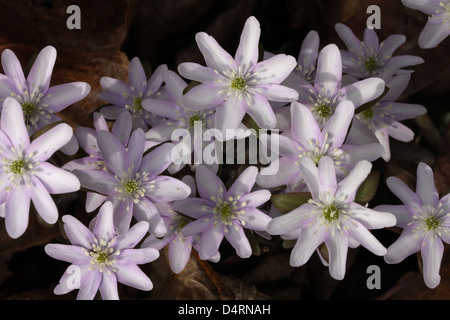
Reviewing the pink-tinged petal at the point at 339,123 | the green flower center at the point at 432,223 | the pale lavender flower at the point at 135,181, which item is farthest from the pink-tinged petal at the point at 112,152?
the green flower center at the point at 432,223

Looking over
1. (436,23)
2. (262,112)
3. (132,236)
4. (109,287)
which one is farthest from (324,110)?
(109,287)

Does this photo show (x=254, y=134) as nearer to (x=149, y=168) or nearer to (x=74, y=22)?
(x=149, y=168)

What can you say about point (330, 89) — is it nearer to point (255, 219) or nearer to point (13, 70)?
point (255, 219)

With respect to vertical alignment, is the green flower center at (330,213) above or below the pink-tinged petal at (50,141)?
below

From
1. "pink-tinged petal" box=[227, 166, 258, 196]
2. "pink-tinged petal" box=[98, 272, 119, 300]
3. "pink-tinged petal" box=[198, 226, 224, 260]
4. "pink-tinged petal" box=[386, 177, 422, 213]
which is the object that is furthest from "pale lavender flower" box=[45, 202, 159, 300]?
"pink-tinged petal" box=[386, 177, 422, 213]

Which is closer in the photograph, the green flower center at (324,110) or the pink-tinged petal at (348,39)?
the green flower center at (324,110)

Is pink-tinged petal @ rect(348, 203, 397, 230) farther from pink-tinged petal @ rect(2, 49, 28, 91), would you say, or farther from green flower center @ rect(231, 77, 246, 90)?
pink-tinged petal @ rect(2, 49, 28, 91)

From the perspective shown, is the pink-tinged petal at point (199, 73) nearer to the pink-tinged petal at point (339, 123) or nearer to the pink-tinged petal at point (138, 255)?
the pink-tinged petal at point (339, 123)
